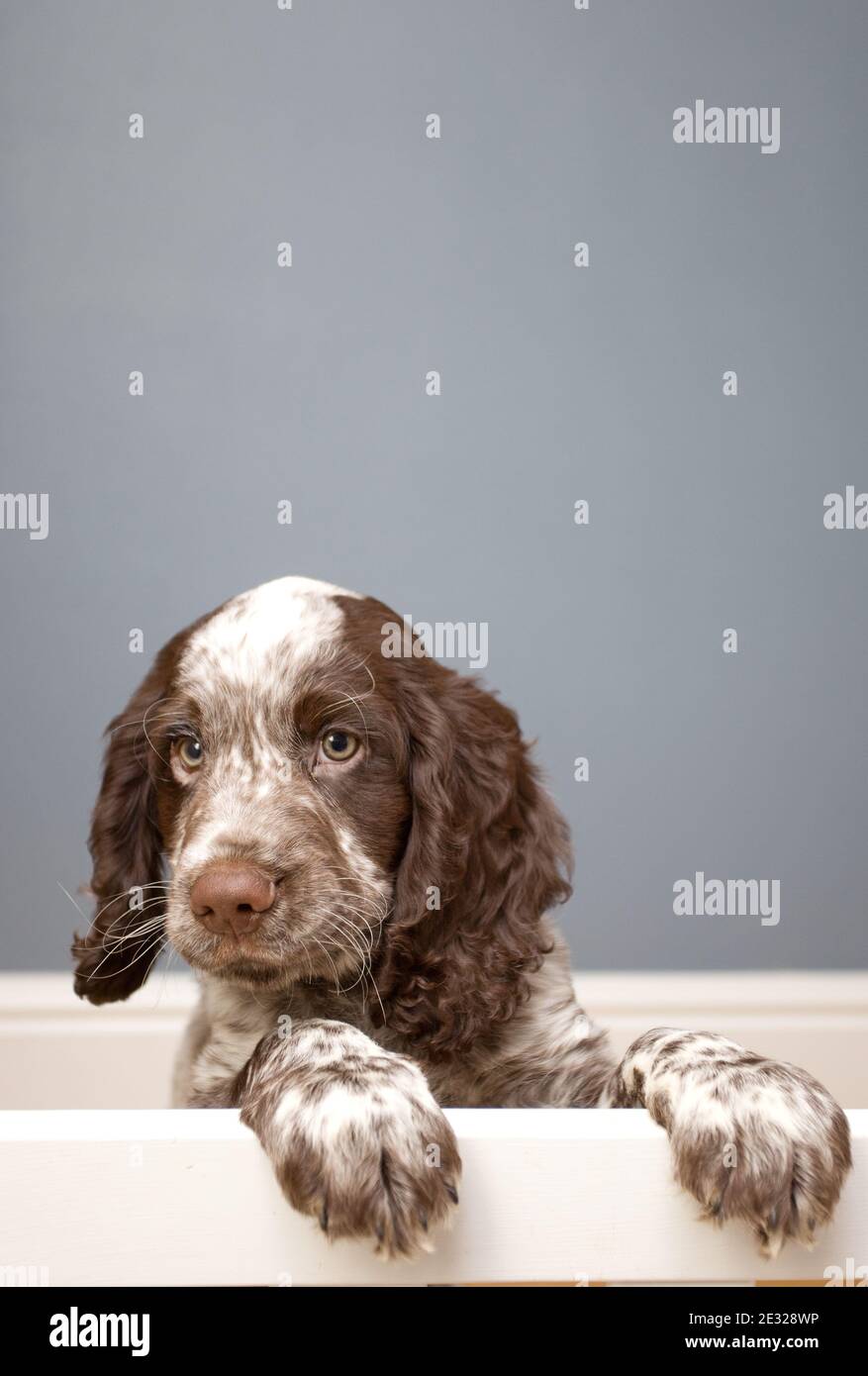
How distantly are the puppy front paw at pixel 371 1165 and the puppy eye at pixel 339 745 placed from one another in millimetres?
643

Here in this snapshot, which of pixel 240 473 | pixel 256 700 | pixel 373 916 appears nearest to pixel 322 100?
pixel 240 473

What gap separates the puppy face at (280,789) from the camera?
1549 mm

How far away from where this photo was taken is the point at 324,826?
168 centimetres

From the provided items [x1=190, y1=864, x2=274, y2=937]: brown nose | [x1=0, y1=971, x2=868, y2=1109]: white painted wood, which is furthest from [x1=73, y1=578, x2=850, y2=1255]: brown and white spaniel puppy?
[x1=0, y1=971, x2=868, y2=1109]: white painted wood

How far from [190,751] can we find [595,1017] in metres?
1.69

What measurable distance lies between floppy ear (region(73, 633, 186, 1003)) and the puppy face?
64 mm

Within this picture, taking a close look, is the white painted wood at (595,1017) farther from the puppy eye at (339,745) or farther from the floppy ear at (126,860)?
the puppy eye at (339,745)

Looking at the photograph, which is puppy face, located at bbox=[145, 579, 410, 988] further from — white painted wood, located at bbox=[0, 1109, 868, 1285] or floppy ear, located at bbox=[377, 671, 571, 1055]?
white painted wood, located at bbox=[0, 1109, 868, 1285]

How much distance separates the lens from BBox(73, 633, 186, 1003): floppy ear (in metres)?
1.86

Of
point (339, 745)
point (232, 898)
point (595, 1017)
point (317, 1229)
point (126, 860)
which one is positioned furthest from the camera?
point (595, 1017)

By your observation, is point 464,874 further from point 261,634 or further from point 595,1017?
point 595,1017

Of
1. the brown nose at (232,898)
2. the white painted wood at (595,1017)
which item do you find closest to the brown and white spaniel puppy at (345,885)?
the brown nose at (232,898)

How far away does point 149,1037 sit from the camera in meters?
3.10

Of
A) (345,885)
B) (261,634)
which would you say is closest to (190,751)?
(261,634)
